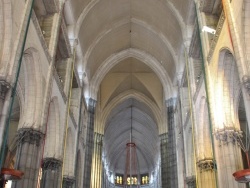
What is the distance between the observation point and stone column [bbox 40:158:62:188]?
47.3ft

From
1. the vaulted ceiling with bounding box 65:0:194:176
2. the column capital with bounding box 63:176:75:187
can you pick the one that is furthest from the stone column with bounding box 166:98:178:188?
the column capital with bounding box 63:176:75:187

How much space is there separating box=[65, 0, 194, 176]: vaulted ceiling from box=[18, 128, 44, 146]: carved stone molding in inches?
324

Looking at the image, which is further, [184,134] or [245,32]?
[184,134]

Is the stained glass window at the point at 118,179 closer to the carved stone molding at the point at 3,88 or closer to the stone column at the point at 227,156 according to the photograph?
the stone column at the point at 227,156

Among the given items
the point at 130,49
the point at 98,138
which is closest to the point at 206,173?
the point at 130,49

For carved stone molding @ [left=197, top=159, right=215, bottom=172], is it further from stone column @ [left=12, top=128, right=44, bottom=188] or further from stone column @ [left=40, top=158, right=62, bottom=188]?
stone column @ [left=12, top=128, right=44, bottom=188]

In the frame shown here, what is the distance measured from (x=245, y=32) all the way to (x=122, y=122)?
1171 inches

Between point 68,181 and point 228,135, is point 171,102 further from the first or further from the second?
point 228,135

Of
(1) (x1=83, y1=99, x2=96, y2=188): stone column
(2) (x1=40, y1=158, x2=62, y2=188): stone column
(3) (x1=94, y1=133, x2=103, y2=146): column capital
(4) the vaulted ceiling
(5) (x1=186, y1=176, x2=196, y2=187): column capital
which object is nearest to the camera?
(2) (x1=40, y1=158, x2=62, y2=188): stone column

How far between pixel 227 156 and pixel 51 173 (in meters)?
7.84

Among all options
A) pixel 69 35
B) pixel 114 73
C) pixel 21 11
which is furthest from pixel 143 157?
pixel 21 11

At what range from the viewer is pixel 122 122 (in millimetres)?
38562

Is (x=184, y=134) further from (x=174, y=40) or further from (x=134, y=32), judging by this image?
(x=134, y=32)

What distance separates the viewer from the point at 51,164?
1471cm
